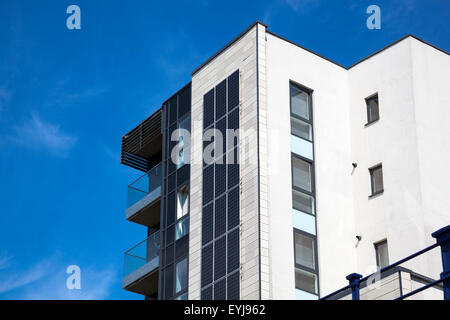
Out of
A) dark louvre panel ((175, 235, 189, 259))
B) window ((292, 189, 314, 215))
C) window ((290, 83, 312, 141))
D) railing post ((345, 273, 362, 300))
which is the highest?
window ((290, 83, 312, 141))

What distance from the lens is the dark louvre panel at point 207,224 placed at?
3269 centimetres

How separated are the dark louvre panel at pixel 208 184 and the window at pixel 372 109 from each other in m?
6.44

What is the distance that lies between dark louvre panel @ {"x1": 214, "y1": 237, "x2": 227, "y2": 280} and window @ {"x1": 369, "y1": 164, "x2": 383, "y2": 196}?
5969 millimetres

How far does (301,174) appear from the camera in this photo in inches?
1303

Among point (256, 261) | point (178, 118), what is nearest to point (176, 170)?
point (178, 118)

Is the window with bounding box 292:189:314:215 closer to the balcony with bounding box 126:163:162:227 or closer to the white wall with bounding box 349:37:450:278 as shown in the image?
the white wall with bounding box 349:37:450:278

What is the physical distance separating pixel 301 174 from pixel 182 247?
17.6ft

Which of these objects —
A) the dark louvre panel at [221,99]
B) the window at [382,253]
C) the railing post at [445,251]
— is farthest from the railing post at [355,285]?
the dark louvre panel at [221,99]

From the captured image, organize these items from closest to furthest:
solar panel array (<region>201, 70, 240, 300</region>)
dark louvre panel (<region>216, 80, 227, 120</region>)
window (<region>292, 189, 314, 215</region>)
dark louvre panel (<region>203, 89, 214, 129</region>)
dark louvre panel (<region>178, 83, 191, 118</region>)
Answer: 1. solar panel array (<region>201, 70, 240, 300</region>)
2. window (<region>292, 189, 314, 215</region>)
3. dark louvre panel (<region>216, 80, 227, 120</region>)
4. dark louvre panel (<region>203, 89, 214, 129</region>)
5. dark louvre panel (<region>178, 83, 191, 118</region>)

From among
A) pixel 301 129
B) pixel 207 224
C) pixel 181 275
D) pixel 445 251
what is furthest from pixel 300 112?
pixel 445 251

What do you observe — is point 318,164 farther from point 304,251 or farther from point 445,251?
point 445,251

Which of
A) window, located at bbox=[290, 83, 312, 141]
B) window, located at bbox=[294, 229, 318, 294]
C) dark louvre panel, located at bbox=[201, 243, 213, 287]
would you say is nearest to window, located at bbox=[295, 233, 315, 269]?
window, located at bbox=[294, 229, 318, 294]

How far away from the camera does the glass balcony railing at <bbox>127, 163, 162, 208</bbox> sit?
38438mm

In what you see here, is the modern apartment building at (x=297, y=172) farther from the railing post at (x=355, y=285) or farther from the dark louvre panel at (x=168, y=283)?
the railing post at (x=355, y=285)
